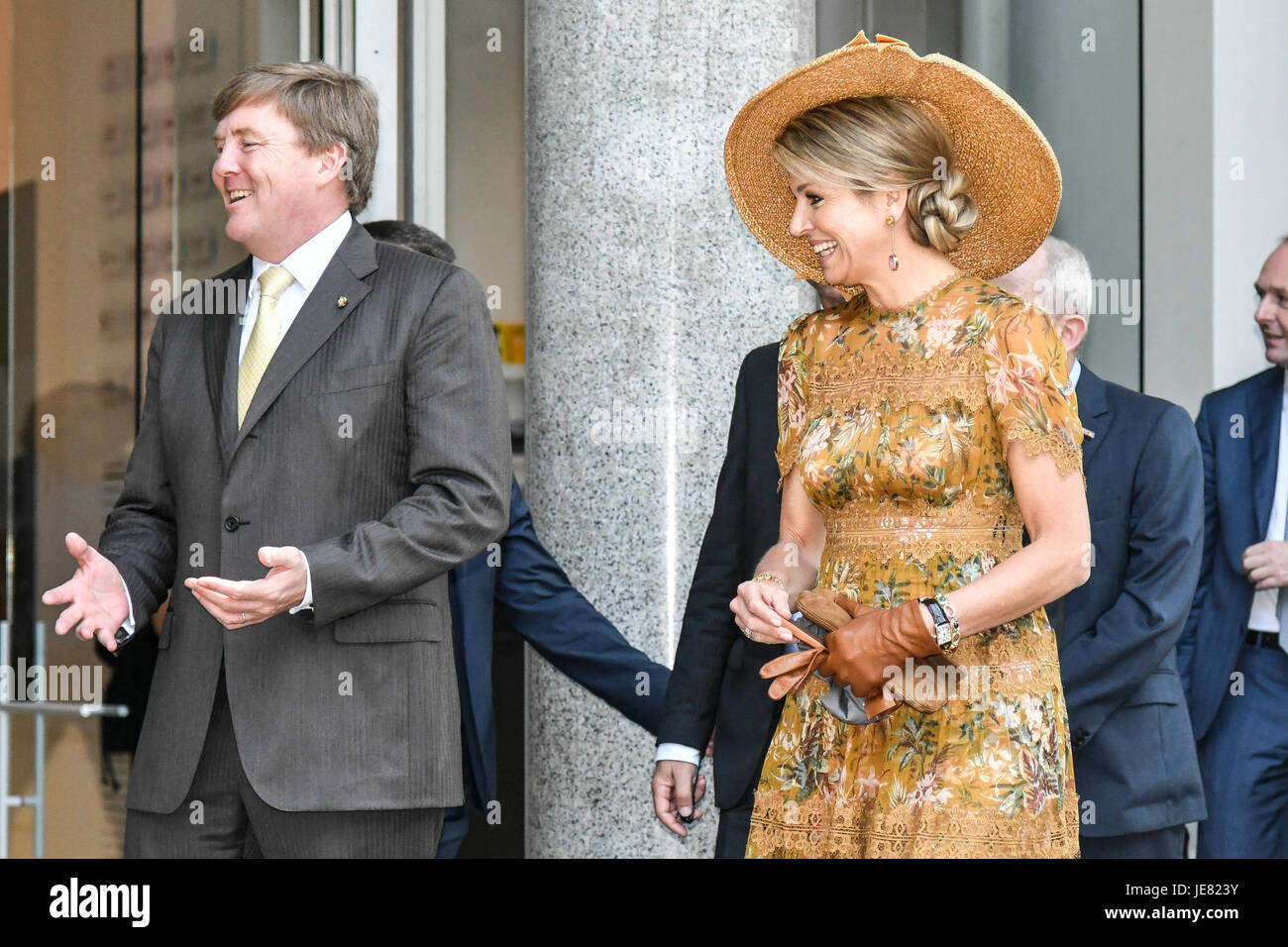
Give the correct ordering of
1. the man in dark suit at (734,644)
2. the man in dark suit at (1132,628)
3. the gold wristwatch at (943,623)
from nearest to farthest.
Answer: the gold wristwatch at (943,623) < the man in dark suit at (734,644) < the man in dark suit at (1132,628)

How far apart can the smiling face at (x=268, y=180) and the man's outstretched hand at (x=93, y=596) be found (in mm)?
691

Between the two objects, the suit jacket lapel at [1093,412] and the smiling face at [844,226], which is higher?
the smiling face at [844,226]

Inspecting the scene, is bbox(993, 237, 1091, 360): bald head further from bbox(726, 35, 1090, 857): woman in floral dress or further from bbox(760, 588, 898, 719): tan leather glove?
bbox(760, 588, 898, 719): tan leather glove

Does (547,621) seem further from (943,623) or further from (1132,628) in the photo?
(943,623)

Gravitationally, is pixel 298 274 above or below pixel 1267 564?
above

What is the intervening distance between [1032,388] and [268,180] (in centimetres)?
157

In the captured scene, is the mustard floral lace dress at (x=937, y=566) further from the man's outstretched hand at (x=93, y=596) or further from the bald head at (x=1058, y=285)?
the bald head at (x=1058, y=285)

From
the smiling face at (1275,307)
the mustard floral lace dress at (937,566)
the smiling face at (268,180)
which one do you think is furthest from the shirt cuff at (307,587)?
the smiling face at (1275,307)

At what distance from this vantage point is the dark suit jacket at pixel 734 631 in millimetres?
3711

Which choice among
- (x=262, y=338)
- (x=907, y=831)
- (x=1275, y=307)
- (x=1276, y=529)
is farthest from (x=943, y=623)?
(x=1275, y=307)

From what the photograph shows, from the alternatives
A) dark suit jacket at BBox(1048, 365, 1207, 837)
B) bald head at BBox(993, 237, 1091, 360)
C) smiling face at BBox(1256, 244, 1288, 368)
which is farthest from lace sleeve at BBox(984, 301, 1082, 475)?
smiling face at BBox(1256, 244, 1288, 368)

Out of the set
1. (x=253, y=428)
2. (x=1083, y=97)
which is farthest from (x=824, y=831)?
(x=1083, y=97)

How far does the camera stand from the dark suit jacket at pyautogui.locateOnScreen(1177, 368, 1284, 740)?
196 inches

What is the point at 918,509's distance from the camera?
2900mm
